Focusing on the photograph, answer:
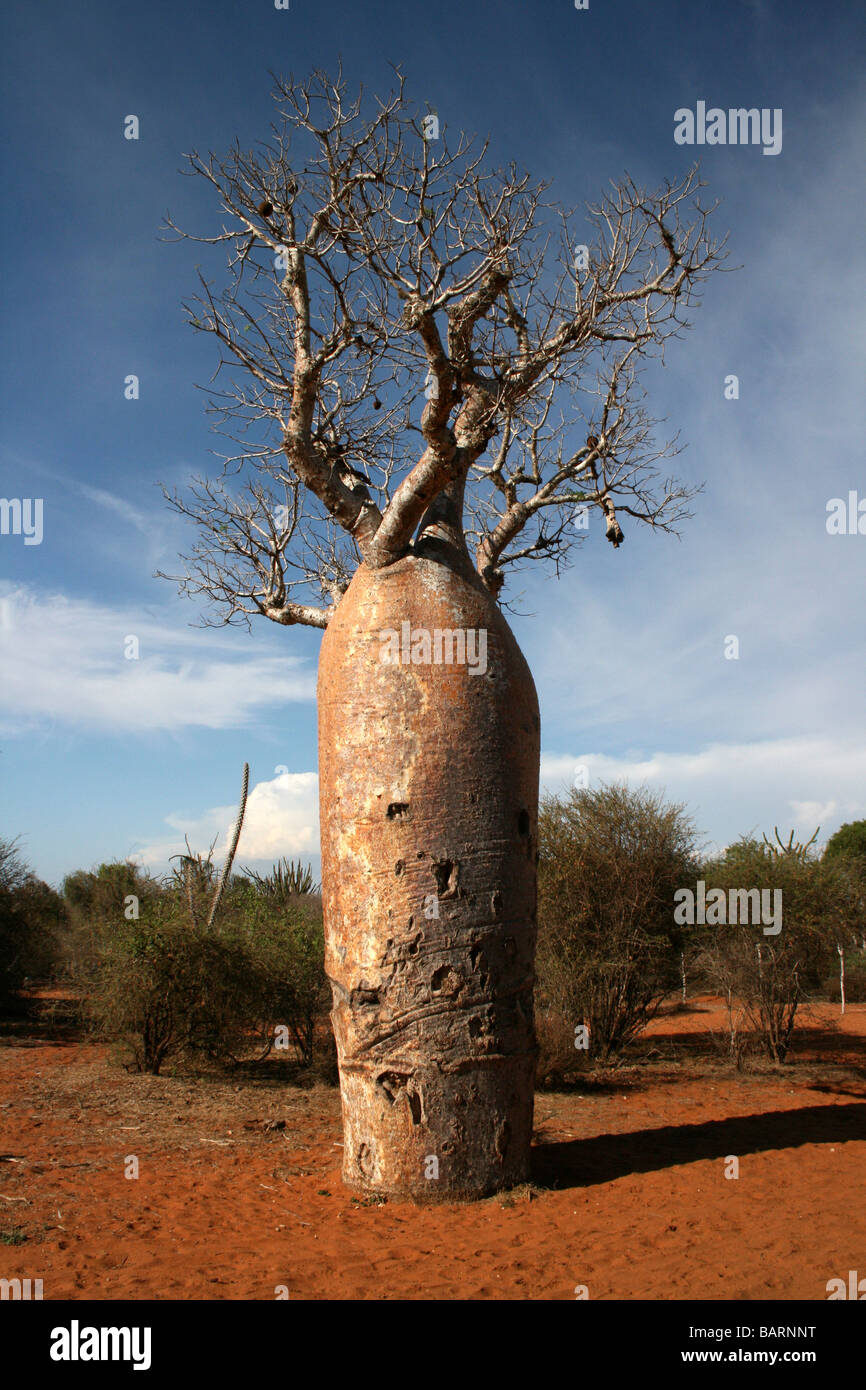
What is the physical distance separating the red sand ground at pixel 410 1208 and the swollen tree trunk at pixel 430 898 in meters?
0.33

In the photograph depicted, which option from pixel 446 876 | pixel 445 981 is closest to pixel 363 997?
pixel 445 981

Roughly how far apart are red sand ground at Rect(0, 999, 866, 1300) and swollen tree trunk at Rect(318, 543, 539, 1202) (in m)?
0.33

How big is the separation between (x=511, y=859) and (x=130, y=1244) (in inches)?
91.0

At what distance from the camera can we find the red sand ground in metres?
3.30

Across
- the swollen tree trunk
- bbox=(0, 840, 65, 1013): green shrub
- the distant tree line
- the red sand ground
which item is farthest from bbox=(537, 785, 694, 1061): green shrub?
bbox=(0, 840, 65, 1013): green shrub

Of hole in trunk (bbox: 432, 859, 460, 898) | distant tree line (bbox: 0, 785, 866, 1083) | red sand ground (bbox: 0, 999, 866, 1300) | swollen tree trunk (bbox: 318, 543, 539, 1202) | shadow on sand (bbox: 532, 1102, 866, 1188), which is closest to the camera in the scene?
red sand ground (bbox: 0, 999, 866, 1300)

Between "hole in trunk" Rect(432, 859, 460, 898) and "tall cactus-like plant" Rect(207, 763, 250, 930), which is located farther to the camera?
"tall cactus-like plant" Rect(207, 763, 250, 930)

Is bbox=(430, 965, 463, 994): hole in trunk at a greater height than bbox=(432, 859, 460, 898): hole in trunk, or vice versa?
bbox=(432, 859, 460, 898): hole in trunk

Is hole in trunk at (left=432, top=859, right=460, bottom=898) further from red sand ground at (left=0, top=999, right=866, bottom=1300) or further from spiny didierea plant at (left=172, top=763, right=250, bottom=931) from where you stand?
spiny didierea plant at (left=172, top=763, right=250, bottom=931)

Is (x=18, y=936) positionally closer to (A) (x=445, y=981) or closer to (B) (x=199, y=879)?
(B) (x=199, y=879)

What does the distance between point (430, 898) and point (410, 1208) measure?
4.55ft

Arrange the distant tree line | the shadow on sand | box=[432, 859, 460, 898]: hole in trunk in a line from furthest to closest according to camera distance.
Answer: the distant tree line → the shadow on sand → box=[432, 859, 460, 898]: hole in trunk

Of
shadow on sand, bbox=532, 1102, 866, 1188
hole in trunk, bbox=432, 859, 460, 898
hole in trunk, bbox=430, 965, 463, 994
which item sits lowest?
shadow on sand, bbox=532, 1102, 866, 1188

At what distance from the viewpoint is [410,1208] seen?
404 cm
